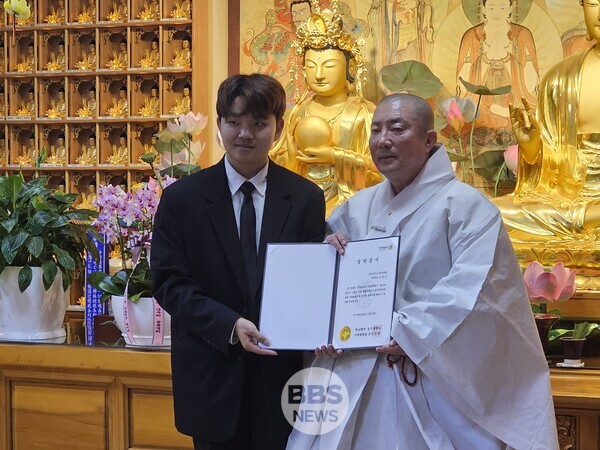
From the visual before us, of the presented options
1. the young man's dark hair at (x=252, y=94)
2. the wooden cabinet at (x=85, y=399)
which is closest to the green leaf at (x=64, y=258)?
the wooden cabinet at (x=85, y=399)

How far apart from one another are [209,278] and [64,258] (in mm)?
1036

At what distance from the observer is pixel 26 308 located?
2.81 metres

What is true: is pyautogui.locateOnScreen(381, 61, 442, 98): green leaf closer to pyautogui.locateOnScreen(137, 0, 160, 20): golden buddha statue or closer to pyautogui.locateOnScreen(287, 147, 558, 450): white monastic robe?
pyautogui.locateOnScreen(137, 0, 160, 20): golden buddha statue

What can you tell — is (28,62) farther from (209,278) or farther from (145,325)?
(209,278)

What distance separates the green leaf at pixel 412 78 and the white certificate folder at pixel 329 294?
3082mm

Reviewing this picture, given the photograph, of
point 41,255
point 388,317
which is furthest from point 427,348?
point 41,255

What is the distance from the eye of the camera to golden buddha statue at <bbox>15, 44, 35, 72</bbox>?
5.42 m

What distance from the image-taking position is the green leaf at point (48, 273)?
2.78 m

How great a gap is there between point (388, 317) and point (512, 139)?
3342 mm

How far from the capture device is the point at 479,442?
5.97 feet

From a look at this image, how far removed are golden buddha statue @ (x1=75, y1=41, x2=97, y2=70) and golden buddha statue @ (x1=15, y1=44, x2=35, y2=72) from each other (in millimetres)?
263

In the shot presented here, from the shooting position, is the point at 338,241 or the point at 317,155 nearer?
the point at 338,241

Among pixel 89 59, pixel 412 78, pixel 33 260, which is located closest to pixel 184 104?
pixel 89 59

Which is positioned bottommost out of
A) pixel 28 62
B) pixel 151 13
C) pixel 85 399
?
pixel 85 399
